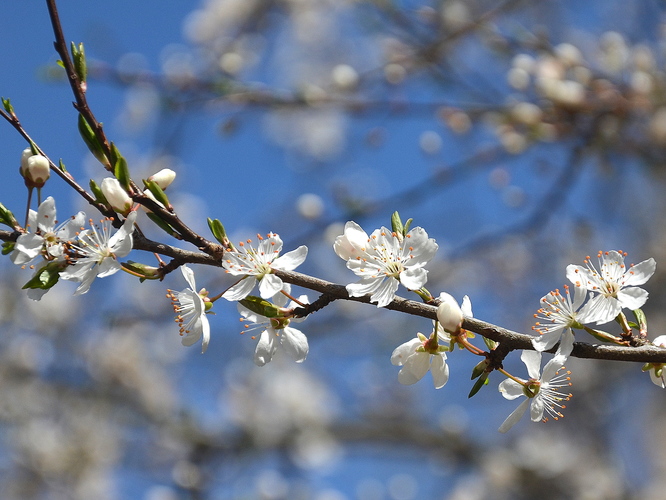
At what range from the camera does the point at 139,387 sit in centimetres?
634

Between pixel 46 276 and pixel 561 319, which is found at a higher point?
pixel 561 319

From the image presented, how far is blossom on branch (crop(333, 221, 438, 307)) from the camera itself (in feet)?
3.78

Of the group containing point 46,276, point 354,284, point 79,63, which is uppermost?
point 79,63

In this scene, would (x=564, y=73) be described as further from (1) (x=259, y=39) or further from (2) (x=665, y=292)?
(2) (x=665, y=292)

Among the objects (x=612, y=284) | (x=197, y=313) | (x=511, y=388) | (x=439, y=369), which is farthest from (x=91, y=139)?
(x=612, y=284)

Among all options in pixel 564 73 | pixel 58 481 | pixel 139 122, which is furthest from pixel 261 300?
pixel 58 481

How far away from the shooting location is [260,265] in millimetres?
1164

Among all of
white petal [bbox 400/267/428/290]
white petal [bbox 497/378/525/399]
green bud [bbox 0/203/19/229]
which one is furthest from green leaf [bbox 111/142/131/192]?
white petal [bbox 497/378/525/399]

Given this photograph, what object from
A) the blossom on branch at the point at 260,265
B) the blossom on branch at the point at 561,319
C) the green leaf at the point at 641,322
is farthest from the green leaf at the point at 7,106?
the green leaf at the point at 641,322

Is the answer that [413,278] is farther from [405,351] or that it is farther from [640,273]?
[640,273]

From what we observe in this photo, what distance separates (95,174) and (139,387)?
234 centimetres

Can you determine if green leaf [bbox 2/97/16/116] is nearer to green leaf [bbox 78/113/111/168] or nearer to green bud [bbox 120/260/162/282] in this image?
green leaf [bbox 78/113/111/168]

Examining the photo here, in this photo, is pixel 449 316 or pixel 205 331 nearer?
pixel 449 316

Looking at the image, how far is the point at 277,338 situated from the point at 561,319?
1.77 ft
